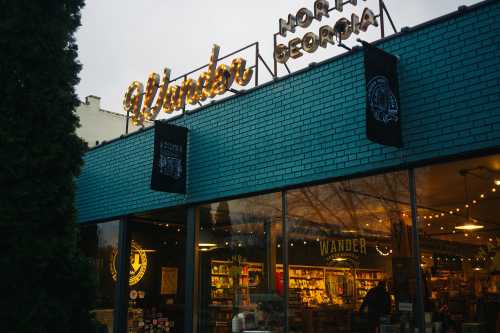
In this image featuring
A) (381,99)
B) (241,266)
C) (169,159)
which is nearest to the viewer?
(381,99)

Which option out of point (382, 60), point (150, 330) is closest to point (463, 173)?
point (382, 60)

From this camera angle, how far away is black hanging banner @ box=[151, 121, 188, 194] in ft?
34.7

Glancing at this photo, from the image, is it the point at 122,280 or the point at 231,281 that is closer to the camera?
the point at 231,281

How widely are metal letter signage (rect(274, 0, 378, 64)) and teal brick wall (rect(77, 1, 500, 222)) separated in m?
0.43

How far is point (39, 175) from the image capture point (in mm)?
6641

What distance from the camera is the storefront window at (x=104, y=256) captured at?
13.0 metres

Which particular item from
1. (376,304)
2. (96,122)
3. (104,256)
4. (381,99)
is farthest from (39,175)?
(96,122)

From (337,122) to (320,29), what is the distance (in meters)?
1.75

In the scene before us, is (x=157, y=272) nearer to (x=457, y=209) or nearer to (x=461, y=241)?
(x=461, y=241)

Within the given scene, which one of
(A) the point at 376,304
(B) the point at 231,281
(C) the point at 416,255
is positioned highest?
(C) the point at 416,255

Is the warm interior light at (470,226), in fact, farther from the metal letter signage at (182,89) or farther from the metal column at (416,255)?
the metal letter signage at (182,89)

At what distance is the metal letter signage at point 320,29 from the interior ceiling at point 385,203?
2425 millimetres

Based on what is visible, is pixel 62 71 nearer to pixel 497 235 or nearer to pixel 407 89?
pixel 407 89

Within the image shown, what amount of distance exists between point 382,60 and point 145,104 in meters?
6.50
